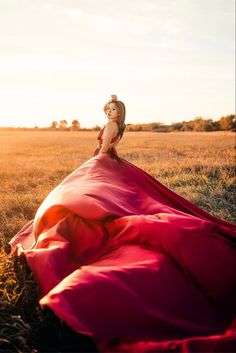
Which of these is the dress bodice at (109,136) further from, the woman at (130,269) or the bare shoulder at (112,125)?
the woman at (130,269)

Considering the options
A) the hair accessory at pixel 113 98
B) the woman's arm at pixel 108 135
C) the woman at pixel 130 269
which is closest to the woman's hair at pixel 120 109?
the hair accessory at pixel 113 98

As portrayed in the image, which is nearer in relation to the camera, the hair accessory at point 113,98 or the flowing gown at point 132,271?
the flowing gown at point 132,271

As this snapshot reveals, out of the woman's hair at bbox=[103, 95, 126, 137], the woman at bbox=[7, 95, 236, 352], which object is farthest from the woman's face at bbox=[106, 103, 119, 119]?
the woman at bbox=[7, 95, 236, 352]

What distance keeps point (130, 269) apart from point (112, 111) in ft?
9.17

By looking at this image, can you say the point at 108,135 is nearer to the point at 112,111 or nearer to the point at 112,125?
the point at 112,125

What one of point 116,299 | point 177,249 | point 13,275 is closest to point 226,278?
point 177,249

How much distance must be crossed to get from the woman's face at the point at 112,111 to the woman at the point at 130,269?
3.25 feet

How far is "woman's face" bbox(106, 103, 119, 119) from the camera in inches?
233

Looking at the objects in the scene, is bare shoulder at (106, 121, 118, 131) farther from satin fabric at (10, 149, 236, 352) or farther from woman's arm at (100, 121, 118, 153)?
satin fabric at (10, 149, 236, 352)

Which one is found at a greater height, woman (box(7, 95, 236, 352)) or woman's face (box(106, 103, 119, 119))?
woman's face (box(106, 103, 119, 119))

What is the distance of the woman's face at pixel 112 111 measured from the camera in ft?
19.4

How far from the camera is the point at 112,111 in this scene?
5.93 m

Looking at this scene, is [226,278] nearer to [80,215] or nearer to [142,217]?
[142,217]

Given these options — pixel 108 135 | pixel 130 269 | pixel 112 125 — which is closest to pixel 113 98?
pixel 112 125
